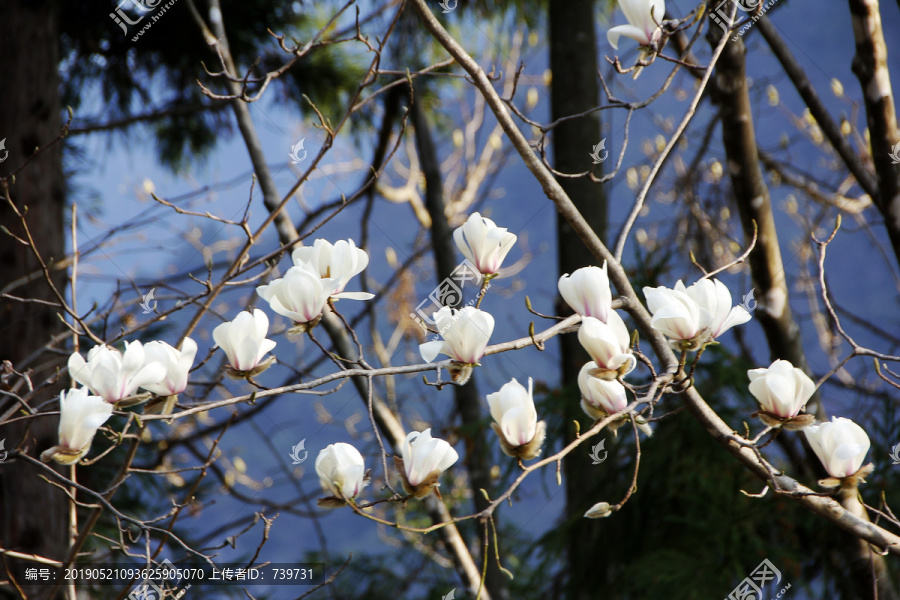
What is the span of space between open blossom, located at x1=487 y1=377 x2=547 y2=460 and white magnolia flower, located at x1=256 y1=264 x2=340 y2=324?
10cm

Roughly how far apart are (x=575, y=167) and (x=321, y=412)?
4.21 feet

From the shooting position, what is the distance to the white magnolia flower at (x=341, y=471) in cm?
33

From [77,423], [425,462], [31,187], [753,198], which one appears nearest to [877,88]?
[753,198]

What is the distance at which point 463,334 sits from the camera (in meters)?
0.32

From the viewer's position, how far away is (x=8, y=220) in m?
1.00

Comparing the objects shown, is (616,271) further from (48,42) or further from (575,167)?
(48,42)

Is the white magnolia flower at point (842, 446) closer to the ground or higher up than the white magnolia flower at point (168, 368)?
closer to the ground

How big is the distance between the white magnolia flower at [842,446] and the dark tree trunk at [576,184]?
0.53 metres

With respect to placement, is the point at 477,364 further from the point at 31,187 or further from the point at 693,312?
A: the point at 31,187

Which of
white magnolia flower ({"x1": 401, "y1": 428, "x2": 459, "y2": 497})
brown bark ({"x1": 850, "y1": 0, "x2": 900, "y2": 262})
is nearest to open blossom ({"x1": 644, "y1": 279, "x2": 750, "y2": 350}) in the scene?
white magnolia flower ({"x1": 401, "y1": 428, "x2": 459, "y2": 497})

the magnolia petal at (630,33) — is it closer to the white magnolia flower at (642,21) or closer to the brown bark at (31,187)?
the white magnolia flower at (642,21)

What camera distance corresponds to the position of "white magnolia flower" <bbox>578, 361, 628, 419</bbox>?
0.32m

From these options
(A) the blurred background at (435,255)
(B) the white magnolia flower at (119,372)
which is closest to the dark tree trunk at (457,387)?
(A) the blurred background at (435,255)

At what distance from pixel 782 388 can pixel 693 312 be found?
0.06 meters
